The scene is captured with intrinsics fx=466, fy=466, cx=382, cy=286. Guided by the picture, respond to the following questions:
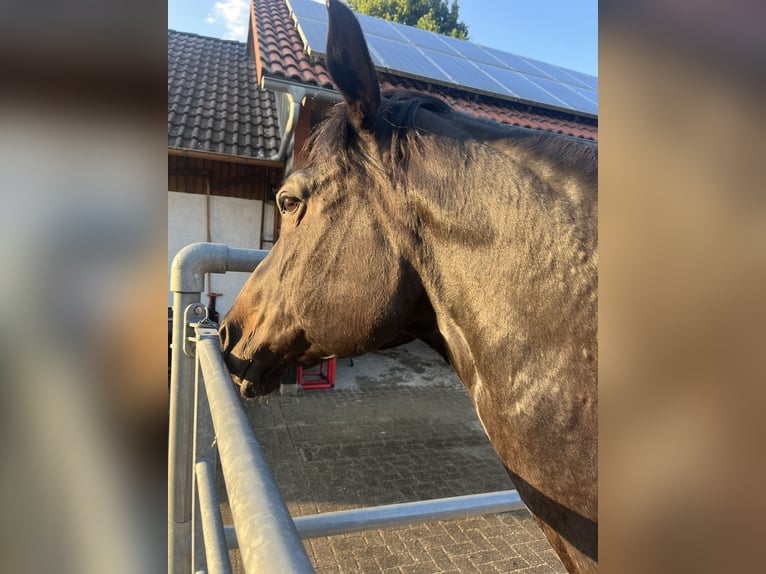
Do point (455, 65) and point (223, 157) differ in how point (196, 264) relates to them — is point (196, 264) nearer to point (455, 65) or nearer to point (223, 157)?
point (223, 157)

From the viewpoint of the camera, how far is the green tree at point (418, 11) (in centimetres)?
2117

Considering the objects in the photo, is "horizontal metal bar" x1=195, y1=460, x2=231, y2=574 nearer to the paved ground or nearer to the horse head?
the horse head

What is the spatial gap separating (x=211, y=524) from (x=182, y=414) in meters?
0.56

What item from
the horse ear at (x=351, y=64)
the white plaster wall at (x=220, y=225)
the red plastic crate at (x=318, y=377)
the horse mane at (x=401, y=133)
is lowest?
the red plastic crate at (x=318, y=377)

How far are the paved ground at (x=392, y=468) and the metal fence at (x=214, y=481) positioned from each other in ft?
2.66

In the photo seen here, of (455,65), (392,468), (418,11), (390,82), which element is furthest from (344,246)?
(418,11)

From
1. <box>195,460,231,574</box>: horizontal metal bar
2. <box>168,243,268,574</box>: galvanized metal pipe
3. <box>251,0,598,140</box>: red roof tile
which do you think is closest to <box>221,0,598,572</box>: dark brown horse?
<box>168,243,268,574</box>: galvanized metal pipe

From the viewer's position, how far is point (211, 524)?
96 cm

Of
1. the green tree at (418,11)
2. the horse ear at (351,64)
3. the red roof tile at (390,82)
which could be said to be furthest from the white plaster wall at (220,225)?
the green tree at (418,11)

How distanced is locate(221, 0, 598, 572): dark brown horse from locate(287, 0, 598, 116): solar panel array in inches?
158

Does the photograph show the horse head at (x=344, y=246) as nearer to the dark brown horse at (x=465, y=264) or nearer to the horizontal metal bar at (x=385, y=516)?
the dark brown horse at (x=465, y=264)

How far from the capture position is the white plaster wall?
631cm
